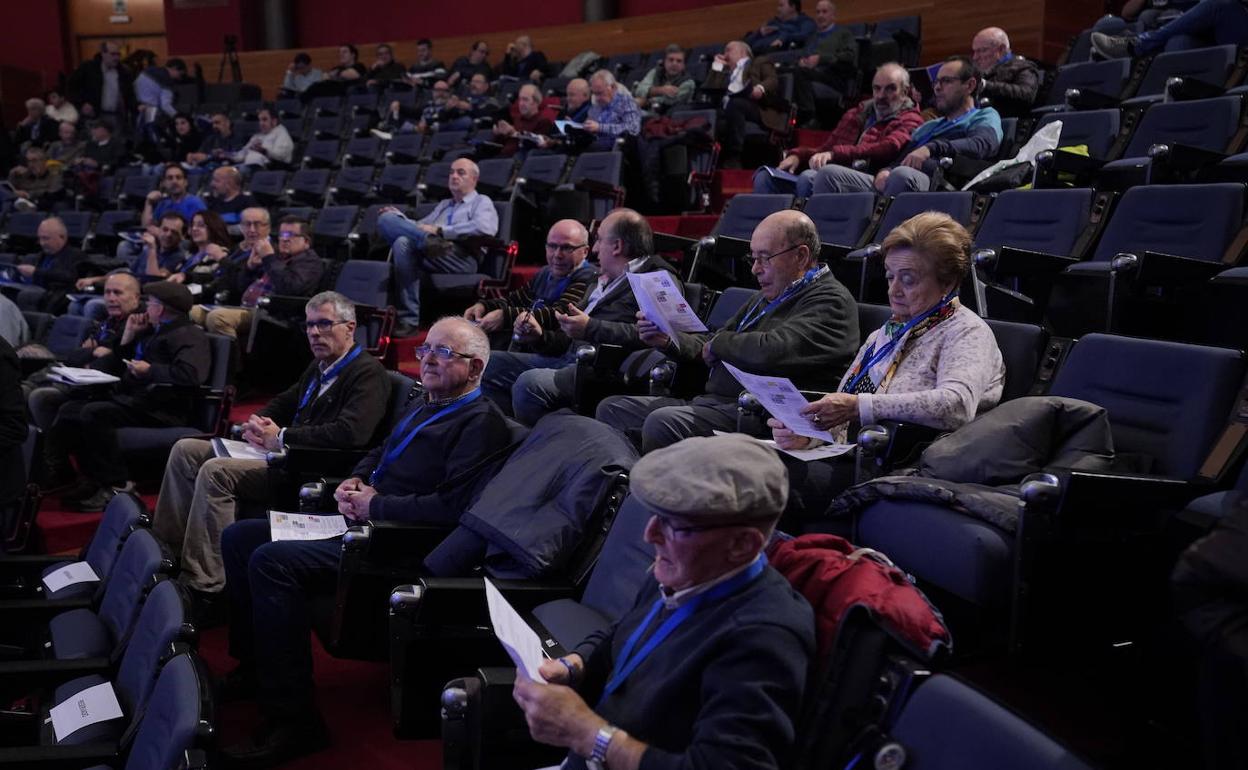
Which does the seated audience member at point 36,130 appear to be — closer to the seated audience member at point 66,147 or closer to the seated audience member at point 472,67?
the seated audience member at point 66,147

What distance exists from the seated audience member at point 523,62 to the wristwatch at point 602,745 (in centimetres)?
808

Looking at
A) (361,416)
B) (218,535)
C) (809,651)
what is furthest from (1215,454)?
(218,535)

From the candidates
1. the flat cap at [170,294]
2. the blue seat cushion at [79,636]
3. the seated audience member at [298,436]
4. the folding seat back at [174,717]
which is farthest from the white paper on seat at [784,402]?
the flat cap at [170,294]

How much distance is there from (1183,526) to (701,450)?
3.35 feet

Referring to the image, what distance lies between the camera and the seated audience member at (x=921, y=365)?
Result: 2055 mm

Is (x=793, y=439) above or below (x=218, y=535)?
above

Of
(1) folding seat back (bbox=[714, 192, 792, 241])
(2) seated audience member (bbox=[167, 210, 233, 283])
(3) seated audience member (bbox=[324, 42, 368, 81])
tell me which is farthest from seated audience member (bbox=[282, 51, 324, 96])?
(1) folding seat back (bbox=[714, 192, 792, 241])

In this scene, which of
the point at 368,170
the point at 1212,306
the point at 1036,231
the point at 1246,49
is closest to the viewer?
the point at 1212,306

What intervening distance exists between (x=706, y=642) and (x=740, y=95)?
212 inches

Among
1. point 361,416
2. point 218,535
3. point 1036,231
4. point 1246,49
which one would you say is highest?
point 1246,49

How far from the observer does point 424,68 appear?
9.90 m

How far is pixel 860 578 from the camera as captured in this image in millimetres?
1237

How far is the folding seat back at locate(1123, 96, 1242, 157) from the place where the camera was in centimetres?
351

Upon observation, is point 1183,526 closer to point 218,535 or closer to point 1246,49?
point 218,535
